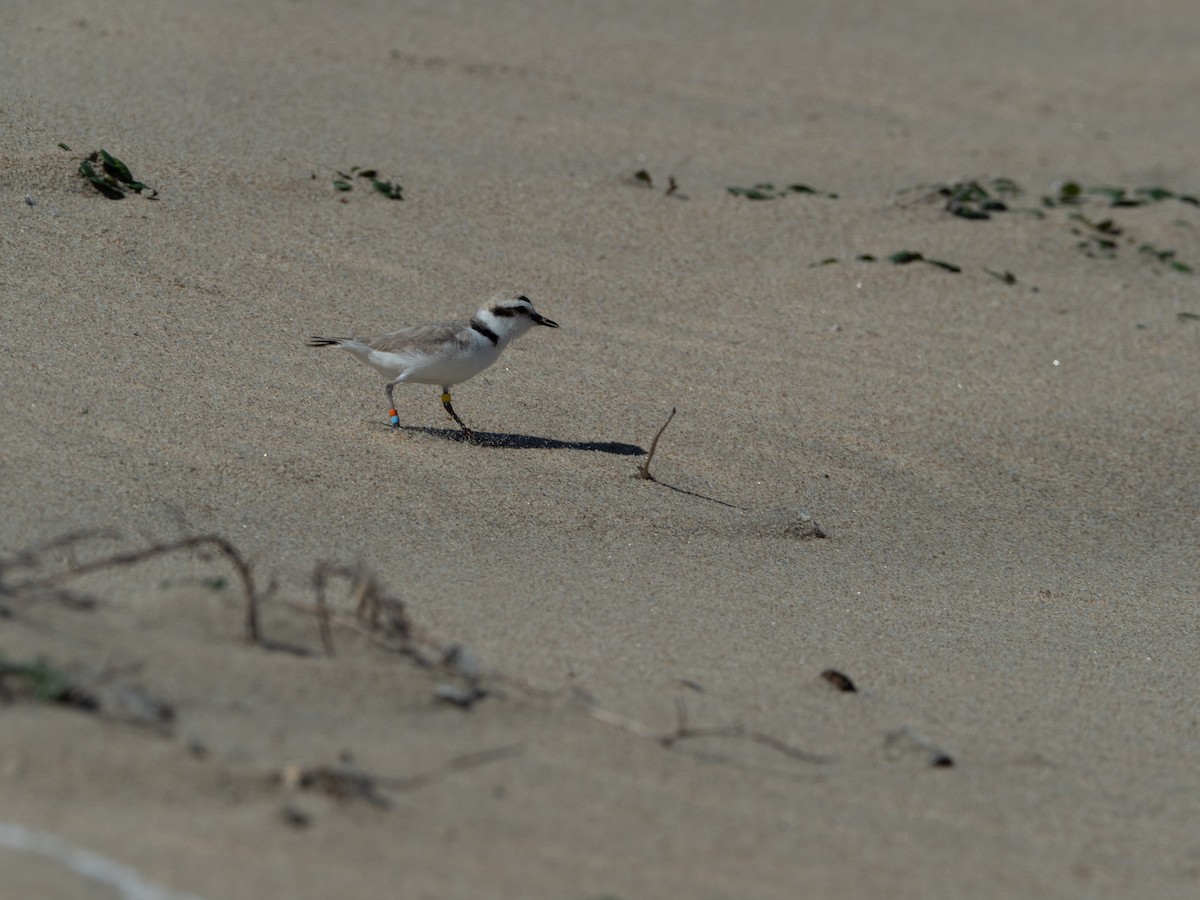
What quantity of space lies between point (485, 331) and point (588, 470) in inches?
31.5

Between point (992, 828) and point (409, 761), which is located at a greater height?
point (409, 761)

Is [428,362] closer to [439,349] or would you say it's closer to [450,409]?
[439,349]

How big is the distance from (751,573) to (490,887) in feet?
8.42

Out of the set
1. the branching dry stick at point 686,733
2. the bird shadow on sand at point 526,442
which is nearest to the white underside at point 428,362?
the bird shadow on sand at point 526,442

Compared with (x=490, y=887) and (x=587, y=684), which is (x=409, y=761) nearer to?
(x=490, y=887)

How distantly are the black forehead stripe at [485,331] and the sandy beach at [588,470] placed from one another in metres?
0.34

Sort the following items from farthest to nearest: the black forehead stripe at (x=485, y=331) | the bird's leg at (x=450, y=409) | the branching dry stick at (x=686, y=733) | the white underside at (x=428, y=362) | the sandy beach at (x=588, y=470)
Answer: the black forehead stripe at (x=485, y=331) → the bird's leg at (x=450, y=409) → the white underside at (x=428, y=362) → the branching dry stick at (x=686, y=733) → the sandy beach at (x=588, y=470)

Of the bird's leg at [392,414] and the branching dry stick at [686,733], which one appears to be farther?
the bird's leg at [392,414]

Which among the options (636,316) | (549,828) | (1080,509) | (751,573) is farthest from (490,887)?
(636,316)

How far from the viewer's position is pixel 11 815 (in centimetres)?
225

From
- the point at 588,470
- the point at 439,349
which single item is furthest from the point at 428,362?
the point at 588,470

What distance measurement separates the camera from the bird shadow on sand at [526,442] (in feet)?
18.6

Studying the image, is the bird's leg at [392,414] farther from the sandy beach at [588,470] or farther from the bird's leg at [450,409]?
the bird's leg at [450,409]

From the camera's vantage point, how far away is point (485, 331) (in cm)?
585
